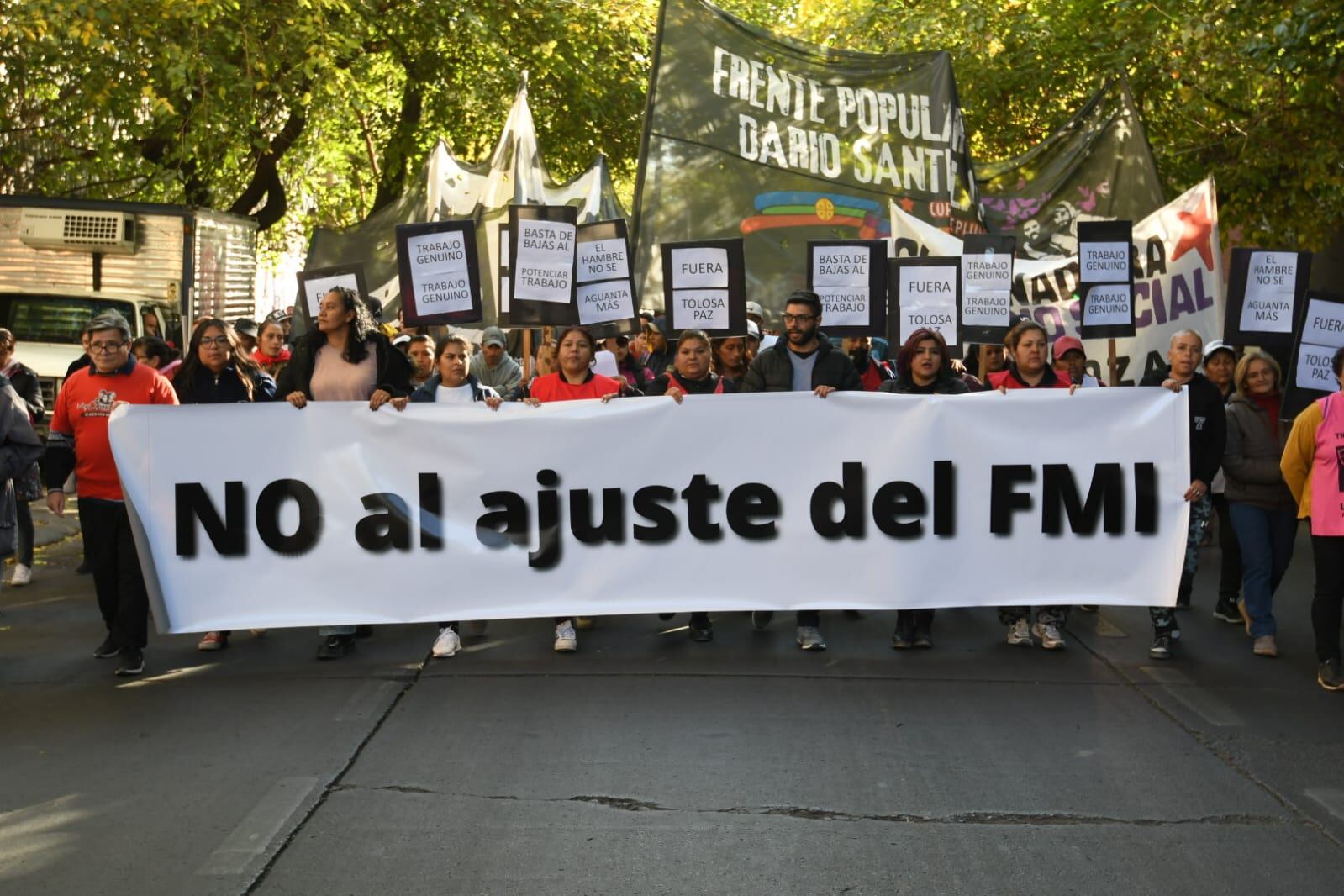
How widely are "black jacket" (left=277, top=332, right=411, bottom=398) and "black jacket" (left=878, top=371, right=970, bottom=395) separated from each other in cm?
245

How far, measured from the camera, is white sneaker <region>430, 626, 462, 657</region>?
8477 mm

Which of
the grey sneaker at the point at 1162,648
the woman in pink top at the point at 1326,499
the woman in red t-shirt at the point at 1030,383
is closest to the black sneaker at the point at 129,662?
the woman in red t-shirt at the point at 1030,383

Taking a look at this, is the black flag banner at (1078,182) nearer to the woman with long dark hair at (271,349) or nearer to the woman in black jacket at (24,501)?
the woman with long dark hair at (271,349)

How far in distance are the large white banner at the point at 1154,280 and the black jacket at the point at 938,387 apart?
537 cm

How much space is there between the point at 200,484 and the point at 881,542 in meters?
3.30

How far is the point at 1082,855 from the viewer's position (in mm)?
5207

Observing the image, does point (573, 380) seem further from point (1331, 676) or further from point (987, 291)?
point (1331, 676)

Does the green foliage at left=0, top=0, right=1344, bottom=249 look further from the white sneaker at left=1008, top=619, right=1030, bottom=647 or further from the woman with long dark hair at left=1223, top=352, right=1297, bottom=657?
the white sneaker at left=1008, top=619, right=1030, bottom=647

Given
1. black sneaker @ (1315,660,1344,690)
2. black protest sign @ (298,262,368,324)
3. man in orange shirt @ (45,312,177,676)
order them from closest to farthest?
1. black sneaker @ (1315,660,1344,690)
2. man in orange shirt @ (45,312,177,676)
3. black protest sign @ (298,262,368,324)

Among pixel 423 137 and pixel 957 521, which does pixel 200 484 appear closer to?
pixel 957 521

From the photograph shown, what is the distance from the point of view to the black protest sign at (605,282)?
1013 cm

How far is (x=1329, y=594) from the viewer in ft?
26.0

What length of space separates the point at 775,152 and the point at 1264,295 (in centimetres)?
603

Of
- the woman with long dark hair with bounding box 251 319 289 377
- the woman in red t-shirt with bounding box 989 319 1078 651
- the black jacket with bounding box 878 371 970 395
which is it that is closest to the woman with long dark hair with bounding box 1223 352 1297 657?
the woman in red t-shirt with bounding box 989 319 1078 651
